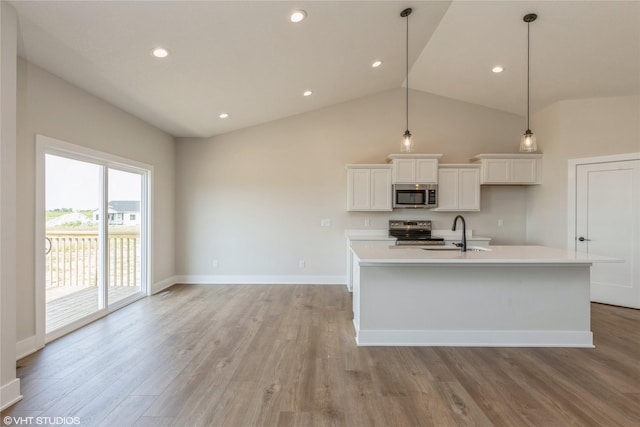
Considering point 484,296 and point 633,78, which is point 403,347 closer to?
point 484,296

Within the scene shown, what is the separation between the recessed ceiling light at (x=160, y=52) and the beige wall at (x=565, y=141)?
17.7 feet

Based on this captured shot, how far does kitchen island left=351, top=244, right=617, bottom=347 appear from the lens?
2.86 m

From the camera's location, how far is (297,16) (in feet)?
8.89

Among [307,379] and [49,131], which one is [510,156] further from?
[49,131]

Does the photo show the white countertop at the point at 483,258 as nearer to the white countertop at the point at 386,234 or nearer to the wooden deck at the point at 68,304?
the white countertop at the point at 386,234

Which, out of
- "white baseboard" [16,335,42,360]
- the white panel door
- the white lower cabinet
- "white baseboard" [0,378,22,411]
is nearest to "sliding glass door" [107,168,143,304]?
"white baseboard" [16,335,42,360]

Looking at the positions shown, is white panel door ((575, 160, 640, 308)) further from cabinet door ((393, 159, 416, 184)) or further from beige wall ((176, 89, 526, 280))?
cabinet door ((393, 159, 416, 184))

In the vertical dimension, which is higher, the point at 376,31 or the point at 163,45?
the point at 376,31

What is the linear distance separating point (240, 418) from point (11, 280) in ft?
6.09

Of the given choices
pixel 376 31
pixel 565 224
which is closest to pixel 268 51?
pixel 376 31

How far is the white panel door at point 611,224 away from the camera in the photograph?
399 cm

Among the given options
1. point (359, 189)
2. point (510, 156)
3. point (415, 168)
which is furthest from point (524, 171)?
point (359, 189)

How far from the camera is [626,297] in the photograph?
405cm

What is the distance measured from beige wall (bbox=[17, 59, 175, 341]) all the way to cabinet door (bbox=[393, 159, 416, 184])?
12.9 ft
